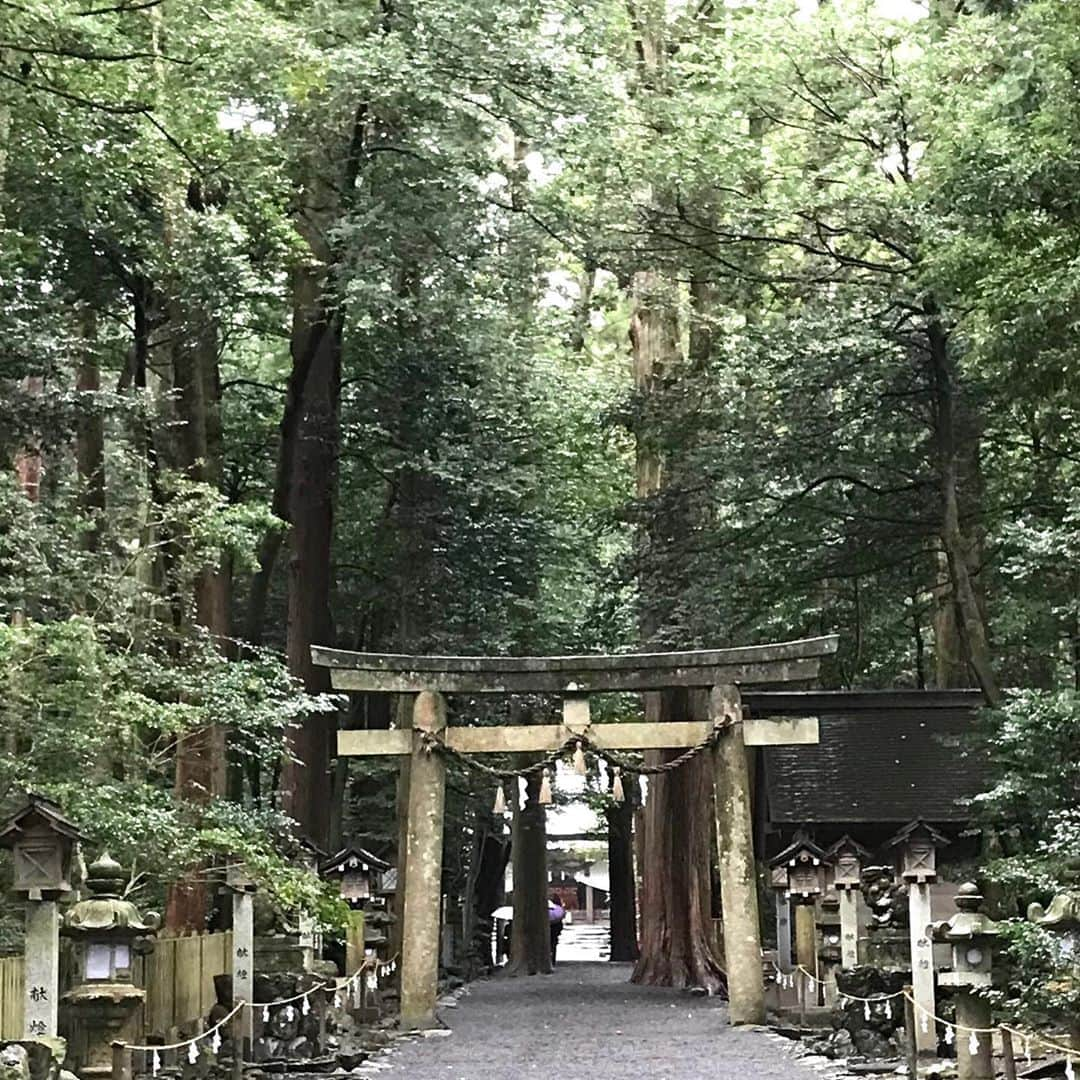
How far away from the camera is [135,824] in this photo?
10445 millimetres

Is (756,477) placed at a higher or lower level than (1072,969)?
higher

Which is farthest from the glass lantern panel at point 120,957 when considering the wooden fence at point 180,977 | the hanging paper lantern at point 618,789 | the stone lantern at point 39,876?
the hanging paper lantern at point 618,789

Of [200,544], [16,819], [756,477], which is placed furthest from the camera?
[756,477]

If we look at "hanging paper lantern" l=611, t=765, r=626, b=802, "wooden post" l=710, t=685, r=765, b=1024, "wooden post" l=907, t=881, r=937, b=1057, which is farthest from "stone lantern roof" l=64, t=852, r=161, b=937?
"wooden post" l=710, t=685, r=765, b=1024

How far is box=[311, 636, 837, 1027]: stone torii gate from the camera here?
1612cm

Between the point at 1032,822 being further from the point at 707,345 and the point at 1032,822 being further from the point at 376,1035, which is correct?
the point at 707,345

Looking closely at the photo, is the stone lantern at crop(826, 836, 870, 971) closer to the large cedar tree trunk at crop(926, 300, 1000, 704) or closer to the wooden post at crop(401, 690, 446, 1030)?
the large cedar tree trunk at crop(926, 300, 1000, 704)

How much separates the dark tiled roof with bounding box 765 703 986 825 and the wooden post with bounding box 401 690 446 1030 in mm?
5436

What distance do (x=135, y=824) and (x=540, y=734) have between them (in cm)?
688

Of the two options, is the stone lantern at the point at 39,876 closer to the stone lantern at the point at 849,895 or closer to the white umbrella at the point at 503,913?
the stone lantern at the point at 849,895

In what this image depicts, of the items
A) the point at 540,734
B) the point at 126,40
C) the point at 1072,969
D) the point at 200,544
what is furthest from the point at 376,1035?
the point at 126,40

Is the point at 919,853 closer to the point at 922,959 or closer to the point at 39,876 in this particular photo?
the point at 922,959

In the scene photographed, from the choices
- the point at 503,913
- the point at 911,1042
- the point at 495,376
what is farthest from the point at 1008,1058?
the point at 503,913

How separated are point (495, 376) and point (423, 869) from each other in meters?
9.01
